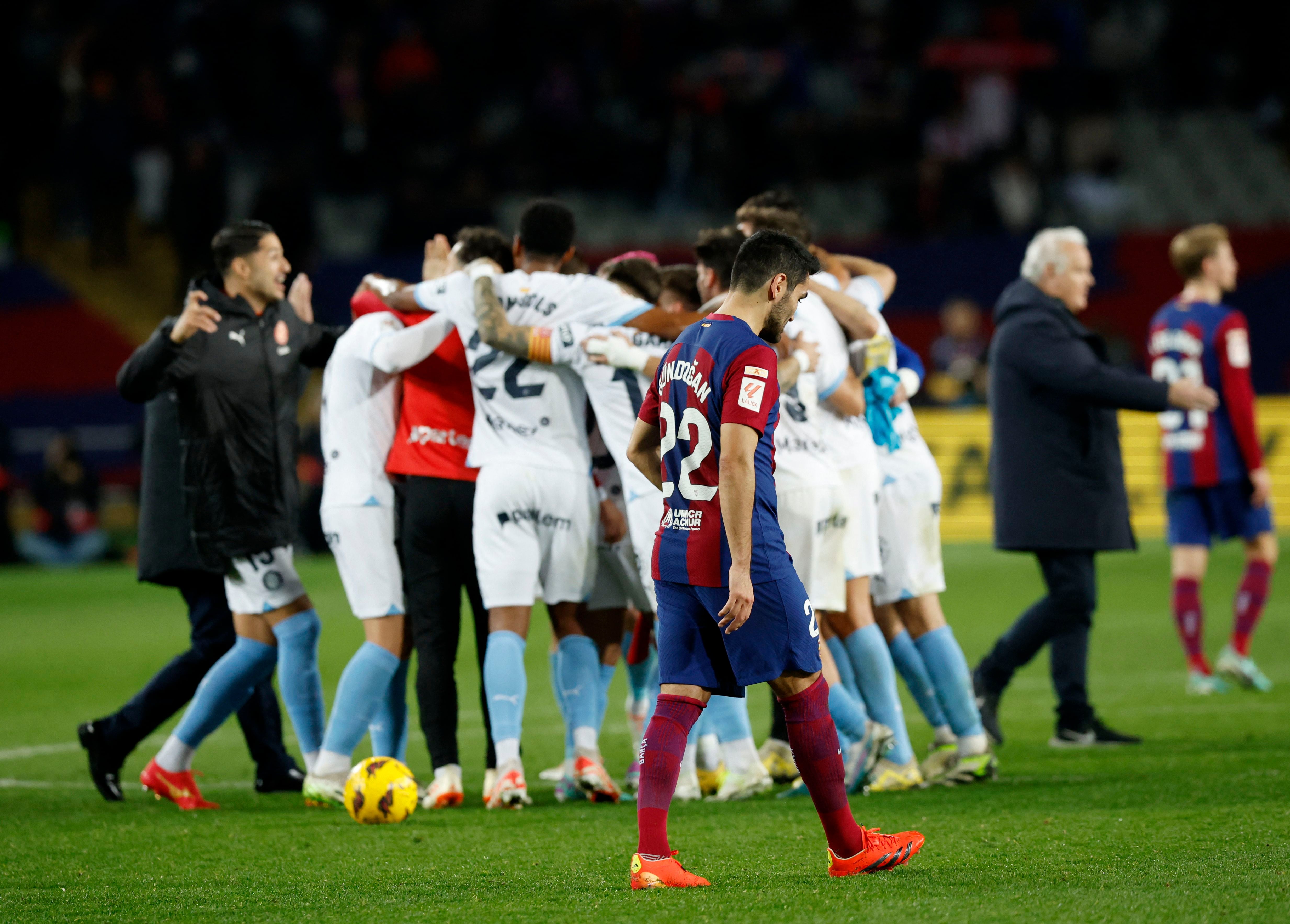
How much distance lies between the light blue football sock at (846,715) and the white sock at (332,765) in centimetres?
192

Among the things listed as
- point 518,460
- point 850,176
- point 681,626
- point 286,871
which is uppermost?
point 850,176

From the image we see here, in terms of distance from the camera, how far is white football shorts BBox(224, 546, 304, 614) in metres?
6.67

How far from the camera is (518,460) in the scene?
21.1 ft

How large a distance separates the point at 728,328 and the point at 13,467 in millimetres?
16387

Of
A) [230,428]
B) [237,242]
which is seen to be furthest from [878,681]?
[237,242]

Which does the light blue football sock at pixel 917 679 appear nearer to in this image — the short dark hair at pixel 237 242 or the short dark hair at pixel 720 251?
the short dark hair at pixel 720 251

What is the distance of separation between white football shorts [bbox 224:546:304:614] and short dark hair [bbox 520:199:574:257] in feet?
5.35

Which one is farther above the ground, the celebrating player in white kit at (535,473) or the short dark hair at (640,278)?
the short dark hair at (640,278)

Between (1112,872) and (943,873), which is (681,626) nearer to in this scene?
→ (943,873)

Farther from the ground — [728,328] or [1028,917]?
[728,328]

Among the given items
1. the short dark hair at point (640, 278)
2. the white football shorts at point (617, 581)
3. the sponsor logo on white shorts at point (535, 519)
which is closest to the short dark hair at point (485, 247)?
the short dark hair at point (640, 278)

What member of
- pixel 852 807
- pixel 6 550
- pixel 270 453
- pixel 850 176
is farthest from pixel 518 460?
pixel 850 176

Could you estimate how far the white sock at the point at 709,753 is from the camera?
6.94m

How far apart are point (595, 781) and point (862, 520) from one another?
1500mm
